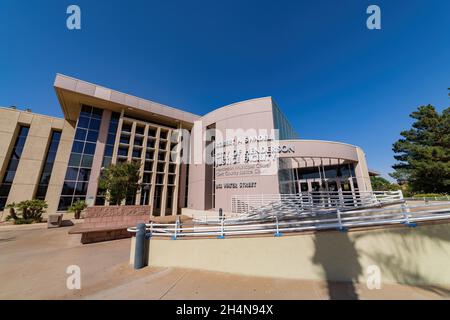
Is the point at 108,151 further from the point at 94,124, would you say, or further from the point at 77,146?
the point at 94,124

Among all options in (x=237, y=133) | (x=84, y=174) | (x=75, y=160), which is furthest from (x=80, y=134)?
(x=237, y=133)

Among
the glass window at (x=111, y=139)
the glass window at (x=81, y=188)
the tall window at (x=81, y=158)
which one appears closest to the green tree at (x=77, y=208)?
the tall window at (x=81, y=158)

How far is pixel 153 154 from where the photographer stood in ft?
80.6

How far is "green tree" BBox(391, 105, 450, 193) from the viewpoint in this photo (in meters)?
17.4

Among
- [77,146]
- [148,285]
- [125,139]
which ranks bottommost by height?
[148,285]

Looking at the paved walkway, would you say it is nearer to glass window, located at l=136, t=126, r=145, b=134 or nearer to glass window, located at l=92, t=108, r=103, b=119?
glass window, located at l=92, t=108, r=103, b=119

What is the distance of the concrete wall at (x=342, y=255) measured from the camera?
3.71 metres

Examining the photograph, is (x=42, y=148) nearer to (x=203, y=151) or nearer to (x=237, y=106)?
(x=203, y=151)

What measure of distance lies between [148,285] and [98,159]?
22.1 meters

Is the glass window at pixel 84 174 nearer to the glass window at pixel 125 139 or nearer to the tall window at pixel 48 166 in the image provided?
the tall window at pixel 48 166

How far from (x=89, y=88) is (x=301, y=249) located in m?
27.3

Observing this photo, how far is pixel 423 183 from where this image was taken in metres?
19.7

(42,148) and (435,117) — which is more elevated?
(435,117)
